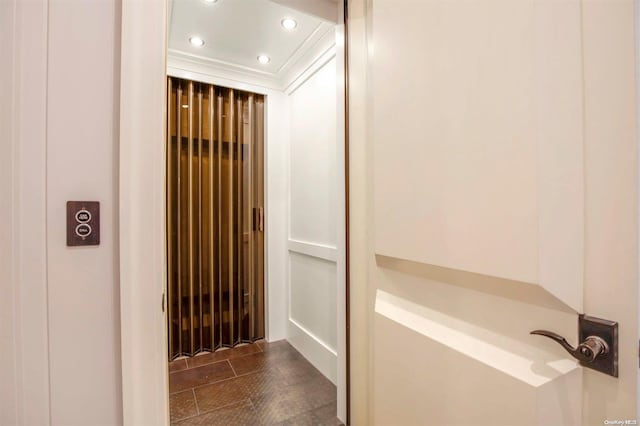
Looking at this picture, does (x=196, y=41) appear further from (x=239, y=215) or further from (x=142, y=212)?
(x=142, y=212)

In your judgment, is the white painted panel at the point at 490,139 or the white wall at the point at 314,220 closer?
the white painted panel at the point at 490,139

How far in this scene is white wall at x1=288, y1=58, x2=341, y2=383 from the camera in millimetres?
2098

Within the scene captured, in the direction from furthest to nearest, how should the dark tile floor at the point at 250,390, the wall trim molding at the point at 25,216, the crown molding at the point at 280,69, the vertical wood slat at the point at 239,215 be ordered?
1. the vertical wood slat at the point at 239,215
2. the crown molding at the point at 280,69
3. the dark tile floor at the point at 250,390
4. the wall trim molding at the point at 25,216

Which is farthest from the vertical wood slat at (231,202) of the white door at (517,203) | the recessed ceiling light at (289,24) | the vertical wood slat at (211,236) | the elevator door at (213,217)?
the white door at (517,203)

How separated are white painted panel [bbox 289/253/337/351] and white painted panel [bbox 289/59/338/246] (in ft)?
0.68

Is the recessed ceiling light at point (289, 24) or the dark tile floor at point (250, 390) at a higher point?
the recessed ceiling light at point (289, 24)

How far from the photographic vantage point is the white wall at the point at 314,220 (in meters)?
2.10

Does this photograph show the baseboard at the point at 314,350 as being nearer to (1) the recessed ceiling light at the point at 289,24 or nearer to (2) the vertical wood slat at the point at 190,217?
(2) the vertical wood slat at the point at 190,217

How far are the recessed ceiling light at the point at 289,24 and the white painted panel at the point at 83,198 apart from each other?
130 centimetres

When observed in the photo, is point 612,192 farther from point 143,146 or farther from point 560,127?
point 143,146

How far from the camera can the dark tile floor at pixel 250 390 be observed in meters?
1.73

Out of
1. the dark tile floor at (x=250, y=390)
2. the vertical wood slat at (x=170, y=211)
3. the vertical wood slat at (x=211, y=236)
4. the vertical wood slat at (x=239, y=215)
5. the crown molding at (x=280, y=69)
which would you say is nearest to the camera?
the dark tile floor at (x=250, y=390)

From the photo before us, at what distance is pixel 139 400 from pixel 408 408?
0.83m

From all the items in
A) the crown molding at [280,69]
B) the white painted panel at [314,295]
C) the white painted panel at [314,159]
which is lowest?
the white painted panel at [314,295]
